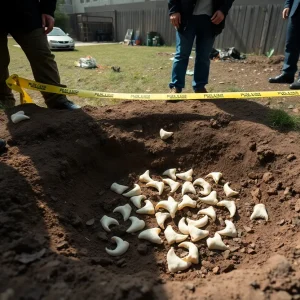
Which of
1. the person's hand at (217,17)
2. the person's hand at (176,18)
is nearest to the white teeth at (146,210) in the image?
the person's hand at (176,18)

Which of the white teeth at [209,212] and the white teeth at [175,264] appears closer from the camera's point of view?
the white teeth at [175,264]

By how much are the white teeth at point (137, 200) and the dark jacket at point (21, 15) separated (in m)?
2.26

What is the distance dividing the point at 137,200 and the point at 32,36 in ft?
7.42

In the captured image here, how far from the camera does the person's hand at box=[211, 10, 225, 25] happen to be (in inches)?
148

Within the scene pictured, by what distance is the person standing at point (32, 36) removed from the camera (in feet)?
10.6

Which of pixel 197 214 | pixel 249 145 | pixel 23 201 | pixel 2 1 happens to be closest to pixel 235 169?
pixel 249 145

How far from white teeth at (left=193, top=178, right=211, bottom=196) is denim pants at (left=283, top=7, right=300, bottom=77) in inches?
139

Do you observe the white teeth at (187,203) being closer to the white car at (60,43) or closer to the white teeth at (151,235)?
the white teeth at (151,235)

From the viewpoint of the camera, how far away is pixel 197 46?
4094 mm

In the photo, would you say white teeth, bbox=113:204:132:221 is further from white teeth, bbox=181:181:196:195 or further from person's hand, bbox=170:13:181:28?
person's hand, bbox=170:13:181:28

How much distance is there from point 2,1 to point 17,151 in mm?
1697

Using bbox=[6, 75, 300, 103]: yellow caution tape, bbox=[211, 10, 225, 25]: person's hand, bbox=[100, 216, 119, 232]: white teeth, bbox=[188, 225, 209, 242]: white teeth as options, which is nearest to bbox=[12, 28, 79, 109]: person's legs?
bbox=[6, 75, 300, 103]: yellow caution tape

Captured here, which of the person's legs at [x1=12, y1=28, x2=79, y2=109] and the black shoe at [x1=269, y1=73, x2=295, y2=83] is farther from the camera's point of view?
the black shoe at [x1=269, y1=73, x2=295, y2=83]

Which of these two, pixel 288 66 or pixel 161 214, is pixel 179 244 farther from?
pixel 288 66
